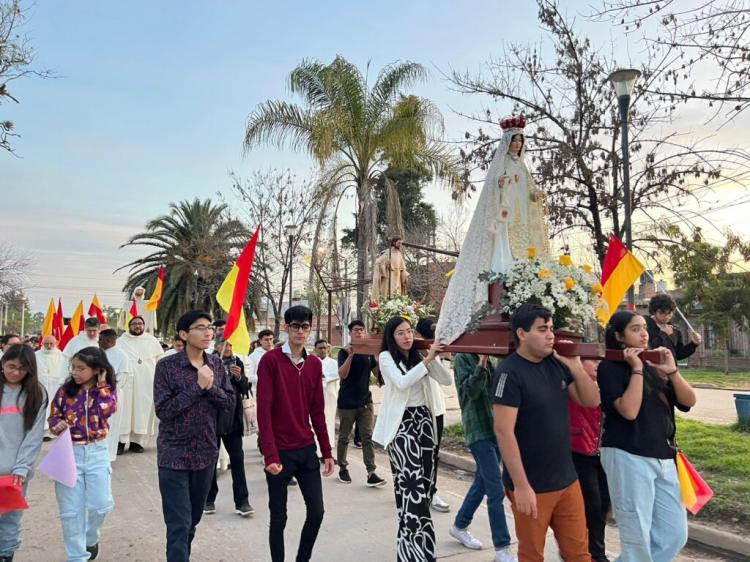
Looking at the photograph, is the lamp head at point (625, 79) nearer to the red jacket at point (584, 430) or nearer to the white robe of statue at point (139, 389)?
the red jacket at point (584, 430)

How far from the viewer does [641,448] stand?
383 cm

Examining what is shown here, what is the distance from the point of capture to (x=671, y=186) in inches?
390

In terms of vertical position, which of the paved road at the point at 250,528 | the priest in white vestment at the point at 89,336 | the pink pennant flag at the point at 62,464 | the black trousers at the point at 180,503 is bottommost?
the paved road at the point at 250,528

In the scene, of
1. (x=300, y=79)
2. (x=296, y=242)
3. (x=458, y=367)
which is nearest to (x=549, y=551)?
(x=458, y=367)

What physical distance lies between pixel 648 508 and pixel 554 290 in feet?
4.67

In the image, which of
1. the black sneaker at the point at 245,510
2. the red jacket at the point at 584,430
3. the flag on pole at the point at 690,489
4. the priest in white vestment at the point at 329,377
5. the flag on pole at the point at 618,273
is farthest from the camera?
the priest in white vestment at the point at 329,377

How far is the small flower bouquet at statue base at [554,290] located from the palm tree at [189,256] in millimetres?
25932

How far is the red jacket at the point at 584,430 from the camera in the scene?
186 inches

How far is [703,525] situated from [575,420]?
2156mm

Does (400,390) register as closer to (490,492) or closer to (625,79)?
(490,492)

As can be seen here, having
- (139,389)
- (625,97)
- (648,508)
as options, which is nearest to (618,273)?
(625,97)

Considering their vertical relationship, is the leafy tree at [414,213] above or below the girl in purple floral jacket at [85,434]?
above

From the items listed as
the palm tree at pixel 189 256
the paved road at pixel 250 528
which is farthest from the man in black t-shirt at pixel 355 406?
the palm tree at pixel 189 256

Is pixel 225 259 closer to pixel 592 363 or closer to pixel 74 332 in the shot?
pixel 74 332
